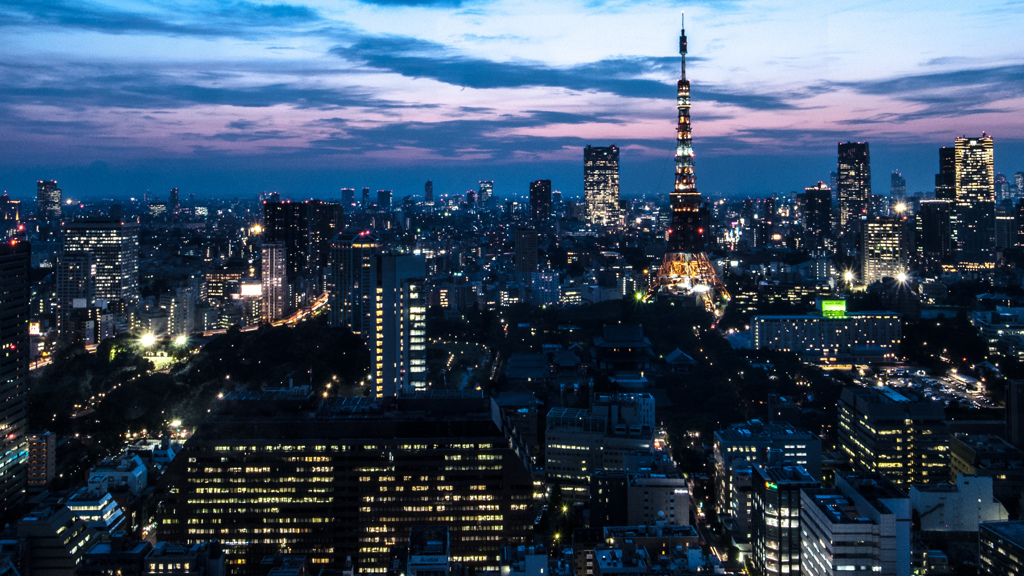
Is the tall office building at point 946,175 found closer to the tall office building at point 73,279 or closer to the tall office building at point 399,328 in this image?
the tall office building at point 399,328

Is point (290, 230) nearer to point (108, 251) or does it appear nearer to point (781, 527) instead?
point (108, 251)

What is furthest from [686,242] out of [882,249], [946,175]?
[946,175]

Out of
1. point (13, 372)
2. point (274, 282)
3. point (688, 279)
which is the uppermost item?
point (688, 279)

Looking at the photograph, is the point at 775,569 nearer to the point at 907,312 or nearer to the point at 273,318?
the point at 907,312

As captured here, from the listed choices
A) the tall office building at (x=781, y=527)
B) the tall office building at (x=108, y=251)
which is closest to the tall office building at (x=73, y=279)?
the tall office building at (x=108, y=251)

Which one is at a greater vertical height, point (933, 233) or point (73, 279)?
point (933, 233)

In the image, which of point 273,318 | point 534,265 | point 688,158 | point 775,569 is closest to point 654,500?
point 775,569

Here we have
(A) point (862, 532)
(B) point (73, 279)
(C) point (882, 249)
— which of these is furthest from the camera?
(C) point (882, 249)
